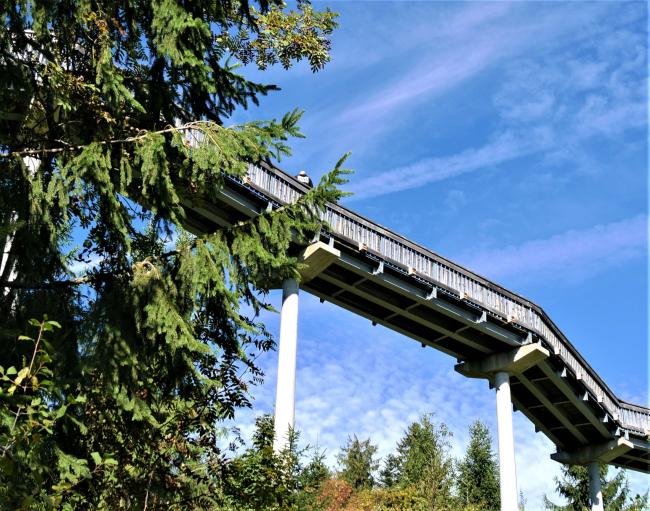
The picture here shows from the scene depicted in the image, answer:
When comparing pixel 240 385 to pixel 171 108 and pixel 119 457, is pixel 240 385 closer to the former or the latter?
pixel 119 457

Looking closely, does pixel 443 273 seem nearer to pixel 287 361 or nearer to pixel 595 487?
pixel 287 361

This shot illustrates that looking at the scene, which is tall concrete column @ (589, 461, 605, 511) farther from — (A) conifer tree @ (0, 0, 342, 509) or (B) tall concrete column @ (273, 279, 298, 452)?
(A) conifer tree @ (0, 0, 342, 509)

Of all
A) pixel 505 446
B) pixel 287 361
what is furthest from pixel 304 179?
pixel 505 446

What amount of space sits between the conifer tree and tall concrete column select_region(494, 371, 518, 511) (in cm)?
1740

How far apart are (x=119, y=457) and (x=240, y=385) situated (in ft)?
5.88

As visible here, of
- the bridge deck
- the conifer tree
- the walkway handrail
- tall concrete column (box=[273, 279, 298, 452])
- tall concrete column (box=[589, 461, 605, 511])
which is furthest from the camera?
tall concrete column (box=[589, 461, 605, 511])

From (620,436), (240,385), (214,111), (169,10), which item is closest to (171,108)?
(214,111)

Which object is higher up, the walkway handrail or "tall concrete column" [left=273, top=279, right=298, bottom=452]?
the walkway handrail

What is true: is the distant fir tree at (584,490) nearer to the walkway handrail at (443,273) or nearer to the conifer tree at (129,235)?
the walkway handrail at (443,273)

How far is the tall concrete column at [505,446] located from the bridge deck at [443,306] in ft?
3.67

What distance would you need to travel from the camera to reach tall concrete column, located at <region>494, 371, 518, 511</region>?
24.5m

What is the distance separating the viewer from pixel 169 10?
27.4 feet

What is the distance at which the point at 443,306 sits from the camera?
23422 mm

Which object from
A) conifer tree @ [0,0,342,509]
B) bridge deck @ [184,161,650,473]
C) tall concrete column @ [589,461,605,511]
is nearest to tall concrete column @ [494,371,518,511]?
bridge deck @ [184,161,650,473]
